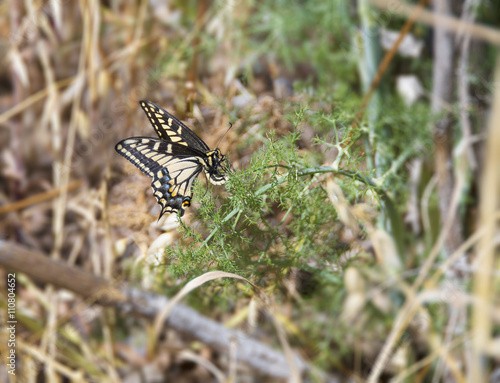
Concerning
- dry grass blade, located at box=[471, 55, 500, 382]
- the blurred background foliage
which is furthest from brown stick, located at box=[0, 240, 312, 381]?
dry grass blade, located at box=[471, 55, 500, 382]

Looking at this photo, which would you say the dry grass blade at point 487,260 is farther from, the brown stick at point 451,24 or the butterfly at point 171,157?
the butterfly at point 171,157

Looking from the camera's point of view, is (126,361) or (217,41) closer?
(126,361)

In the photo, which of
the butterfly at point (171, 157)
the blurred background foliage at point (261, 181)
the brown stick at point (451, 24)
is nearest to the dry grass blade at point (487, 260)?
the blurred background foliage at point (261, 181)

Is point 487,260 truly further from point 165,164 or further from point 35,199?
point 35,199

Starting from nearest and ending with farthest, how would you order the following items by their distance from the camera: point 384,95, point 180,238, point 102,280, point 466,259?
point 180,238, point 102,280, point 466,259, point 384,95

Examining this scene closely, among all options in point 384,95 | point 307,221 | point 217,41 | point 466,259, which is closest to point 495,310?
point 466,259

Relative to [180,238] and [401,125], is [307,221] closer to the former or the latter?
[180,238]

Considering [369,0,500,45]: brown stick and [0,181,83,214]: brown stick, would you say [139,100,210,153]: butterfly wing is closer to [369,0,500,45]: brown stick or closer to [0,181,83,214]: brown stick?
[0,181,83,214]: brown stick
